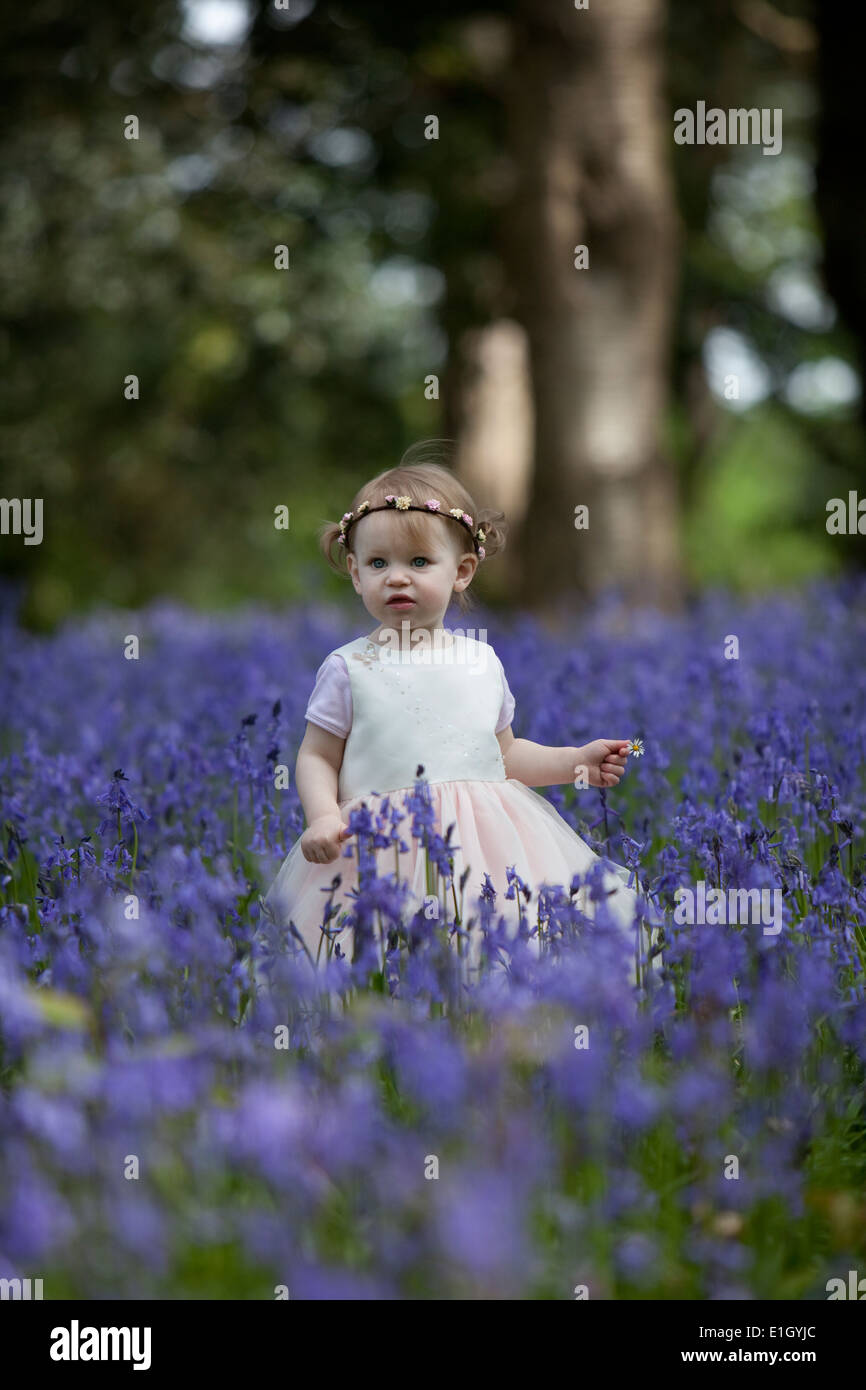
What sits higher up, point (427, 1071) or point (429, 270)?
point (429, 270)

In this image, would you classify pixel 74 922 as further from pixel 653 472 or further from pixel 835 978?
pixel 653 472

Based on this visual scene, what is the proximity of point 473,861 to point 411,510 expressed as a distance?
77 centimetres

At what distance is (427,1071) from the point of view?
6.23 feet

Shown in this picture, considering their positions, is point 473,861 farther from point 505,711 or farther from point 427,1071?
point 427,1071

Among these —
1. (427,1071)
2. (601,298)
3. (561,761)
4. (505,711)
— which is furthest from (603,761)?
(601,298)

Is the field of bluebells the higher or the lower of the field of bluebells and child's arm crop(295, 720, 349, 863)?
the lower

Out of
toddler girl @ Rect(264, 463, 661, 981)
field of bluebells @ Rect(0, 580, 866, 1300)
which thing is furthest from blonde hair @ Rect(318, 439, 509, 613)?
field of bluebells @ Rect(0, 580, 866, 1300)

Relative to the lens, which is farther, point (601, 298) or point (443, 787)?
point (601, 298)

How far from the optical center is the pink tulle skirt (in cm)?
308

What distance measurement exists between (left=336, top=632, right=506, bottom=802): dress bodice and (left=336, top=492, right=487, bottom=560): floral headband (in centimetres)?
27

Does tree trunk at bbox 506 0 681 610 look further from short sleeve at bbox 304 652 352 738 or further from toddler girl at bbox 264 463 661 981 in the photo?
short sleeve at bbox 304 652 352 738

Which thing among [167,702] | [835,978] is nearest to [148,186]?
[167,702]

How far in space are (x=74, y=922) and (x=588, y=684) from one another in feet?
8.34
